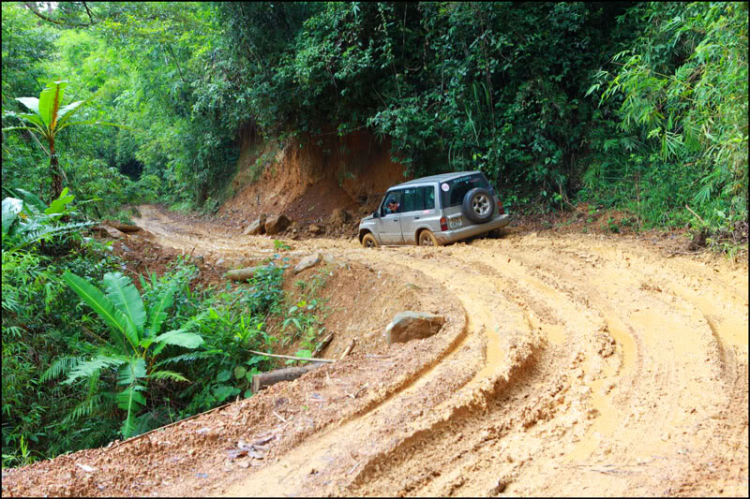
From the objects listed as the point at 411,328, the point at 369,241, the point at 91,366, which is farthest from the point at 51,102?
the point at 369,241

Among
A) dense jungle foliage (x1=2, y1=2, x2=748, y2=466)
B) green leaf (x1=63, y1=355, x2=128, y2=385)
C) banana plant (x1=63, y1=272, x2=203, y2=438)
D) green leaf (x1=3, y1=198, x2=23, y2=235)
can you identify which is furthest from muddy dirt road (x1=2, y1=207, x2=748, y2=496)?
green leaf (x1=3, y1=198, x2=23, y2=235)

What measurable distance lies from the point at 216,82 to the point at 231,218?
20.6ft

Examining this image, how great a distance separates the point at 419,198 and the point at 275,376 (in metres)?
6.38

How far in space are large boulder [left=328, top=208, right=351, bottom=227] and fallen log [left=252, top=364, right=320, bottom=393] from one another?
35.8 ft

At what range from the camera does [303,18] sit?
1555 centimetres

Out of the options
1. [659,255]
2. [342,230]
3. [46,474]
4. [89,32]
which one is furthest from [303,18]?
[46,474]

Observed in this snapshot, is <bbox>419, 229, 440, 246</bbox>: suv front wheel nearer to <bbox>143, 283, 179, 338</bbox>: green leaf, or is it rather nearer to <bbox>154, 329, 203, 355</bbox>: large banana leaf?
<bbox>143, 283, 179, 338</bbox>: green leaf

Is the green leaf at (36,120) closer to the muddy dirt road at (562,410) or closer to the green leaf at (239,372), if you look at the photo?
the green leaf at (239,372)

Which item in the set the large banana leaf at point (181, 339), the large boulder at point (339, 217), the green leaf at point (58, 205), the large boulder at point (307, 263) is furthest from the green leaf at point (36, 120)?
the large boulder at point (339, 217)

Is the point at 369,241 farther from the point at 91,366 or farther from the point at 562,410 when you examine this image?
the point at 562,410

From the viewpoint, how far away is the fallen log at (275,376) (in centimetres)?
551

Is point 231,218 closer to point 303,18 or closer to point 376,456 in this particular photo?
point 303,18

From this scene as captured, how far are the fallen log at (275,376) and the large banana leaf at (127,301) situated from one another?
1.66 m

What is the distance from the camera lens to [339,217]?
54.6ft
